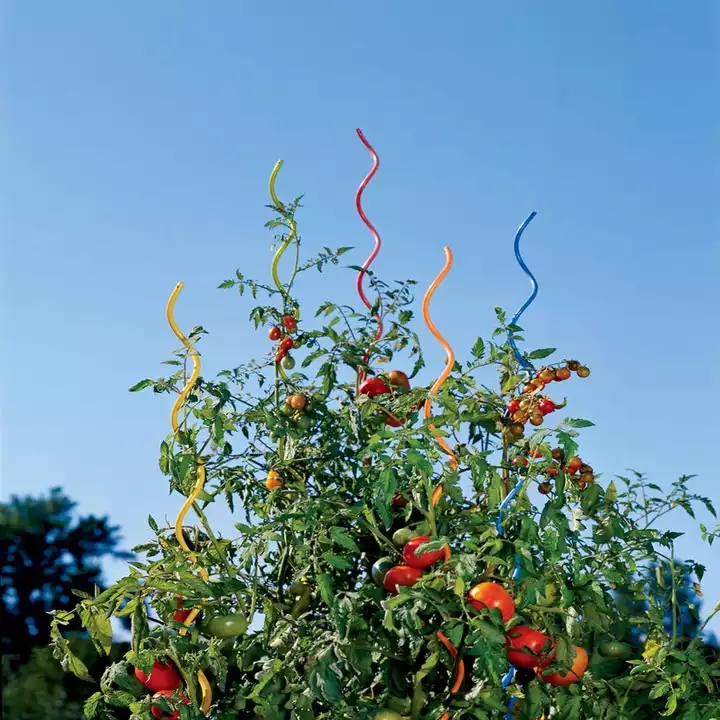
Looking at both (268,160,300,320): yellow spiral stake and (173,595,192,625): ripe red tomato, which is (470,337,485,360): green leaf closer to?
(268,160,300,320): yellow spiral stake

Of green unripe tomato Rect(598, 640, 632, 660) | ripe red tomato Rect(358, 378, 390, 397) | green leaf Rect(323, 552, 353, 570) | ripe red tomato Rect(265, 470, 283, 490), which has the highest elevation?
ripe red tomato Rect(358, 378, 390, 397)

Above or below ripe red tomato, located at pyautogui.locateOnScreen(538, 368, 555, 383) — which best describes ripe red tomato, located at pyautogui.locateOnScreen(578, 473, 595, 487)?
below

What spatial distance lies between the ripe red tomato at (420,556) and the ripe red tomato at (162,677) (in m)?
0.40

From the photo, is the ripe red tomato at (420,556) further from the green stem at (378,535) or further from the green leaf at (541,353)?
the green leaf at (541,353)

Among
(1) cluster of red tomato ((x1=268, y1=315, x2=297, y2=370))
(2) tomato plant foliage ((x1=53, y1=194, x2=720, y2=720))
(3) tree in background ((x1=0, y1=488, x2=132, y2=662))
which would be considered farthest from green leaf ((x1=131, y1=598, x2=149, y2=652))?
(3) tree in background ((x1=0, y1=488, x2=132, y2=662))

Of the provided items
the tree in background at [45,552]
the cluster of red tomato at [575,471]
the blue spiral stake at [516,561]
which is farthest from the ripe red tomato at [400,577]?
the tree in background at [45,552]

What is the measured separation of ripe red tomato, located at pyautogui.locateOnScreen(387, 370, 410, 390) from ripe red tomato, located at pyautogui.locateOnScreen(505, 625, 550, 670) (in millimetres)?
517

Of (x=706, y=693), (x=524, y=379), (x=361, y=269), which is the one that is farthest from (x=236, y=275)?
(x=706, y=693)

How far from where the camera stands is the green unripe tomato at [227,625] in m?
1.59

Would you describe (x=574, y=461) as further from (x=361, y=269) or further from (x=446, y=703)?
(x=361, y=269)

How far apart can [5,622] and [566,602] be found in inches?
250

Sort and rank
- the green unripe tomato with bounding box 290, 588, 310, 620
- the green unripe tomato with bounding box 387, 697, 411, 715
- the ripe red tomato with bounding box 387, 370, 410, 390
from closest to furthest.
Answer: the green unripe tomato with bounding box 387, 697, 411, 715
the green unripe tomato with bounding box 290, 588, 310, 620
the ripe red tomato with bounding box 387, 370, 410, 390

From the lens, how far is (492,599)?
1492 mm

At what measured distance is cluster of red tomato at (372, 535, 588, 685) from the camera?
1499 mm
